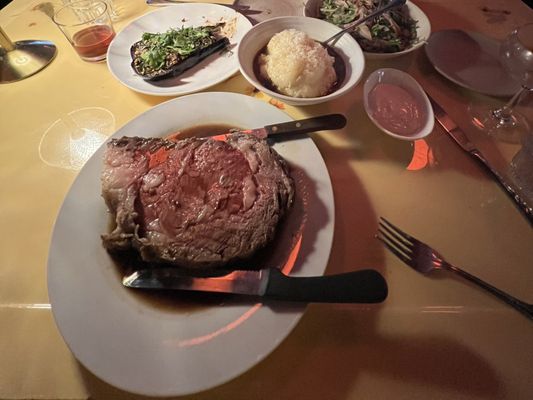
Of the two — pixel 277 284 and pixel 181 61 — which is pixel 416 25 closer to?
pixel 181 61

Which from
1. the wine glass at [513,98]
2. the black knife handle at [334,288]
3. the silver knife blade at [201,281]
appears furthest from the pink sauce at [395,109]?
the silver knife blade at [201,281]

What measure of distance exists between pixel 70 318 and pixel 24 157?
1.21 metres

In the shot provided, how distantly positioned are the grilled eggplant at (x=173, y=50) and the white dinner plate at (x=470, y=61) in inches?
57.9

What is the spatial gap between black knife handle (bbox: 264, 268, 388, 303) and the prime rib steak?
23cm

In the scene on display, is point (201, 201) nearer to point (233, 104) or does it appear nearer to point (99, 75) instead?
point (233, 104)

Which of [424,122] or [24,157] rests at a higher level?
[24,157]

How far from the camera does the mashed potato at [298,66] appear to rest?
179cm

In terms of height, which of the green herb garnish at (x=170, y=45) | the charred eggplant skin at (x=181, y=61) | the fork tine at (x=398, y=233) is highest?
the green herb garnish at (x=170, y=45)

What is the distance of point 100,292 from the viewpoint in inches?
50.8

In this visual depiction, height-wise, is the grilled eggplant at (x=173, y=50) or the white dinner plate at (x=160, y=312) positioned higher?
the grilled eggplant at (x=173, y=50)

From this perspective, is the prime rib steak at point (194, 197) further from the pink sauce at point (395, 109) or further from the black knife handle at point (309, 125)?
the pink sauce at point (395, 109)

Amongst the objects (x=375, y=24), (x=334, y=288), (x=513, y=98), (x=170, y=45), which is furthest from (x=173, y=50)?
(x=513, y=98)

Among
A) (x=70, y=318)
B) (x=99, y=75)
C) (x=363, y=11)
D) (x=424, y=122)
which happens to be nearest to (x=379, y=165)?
(x=424, y=122)

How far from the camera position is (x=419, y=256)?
1410 mm
